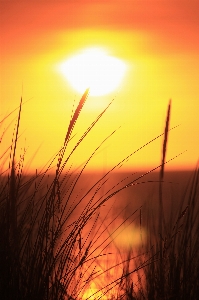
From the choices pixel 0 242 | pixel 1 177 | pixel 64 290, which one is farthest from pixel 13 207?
pixel 1 177

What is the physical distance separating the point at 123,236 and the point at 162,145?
6.32ft

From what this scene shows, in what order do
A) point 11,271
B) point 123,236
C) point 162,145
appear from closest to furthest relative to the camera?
point 11,271 < point 162,145 < point 123,236

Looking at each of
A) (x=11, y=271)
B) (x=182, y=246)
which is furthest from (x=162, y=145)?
(x=11, y=271)

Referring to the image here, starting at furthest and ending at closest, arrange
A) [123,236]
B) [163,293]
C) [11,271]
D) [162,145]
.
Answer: [123,236] < [163,293] < [162,145] < [11,271]

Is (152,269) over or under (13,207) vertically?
under

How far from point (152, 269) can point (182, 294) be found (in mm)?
232

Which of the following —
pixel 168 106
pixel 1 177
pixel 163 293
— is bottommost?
pixel 163 293

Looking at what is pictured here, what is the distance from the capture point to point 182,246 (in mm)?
2645

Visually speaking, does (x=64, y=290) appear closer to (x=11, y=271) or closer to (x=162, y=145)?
(x=11, y=271)

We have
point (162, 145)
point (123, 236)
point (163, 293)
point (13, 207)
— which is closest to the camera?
point (13, 207)

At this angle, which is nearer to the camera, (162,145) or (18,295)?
(18,295)

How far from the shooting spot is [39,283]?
2023 mm

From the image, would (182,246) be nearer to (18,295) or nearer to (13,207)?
(18,295)

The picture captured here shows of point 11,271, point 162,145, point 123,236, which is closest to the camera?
point 11,271
